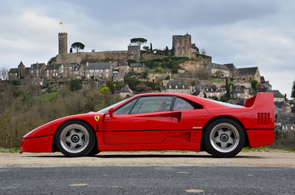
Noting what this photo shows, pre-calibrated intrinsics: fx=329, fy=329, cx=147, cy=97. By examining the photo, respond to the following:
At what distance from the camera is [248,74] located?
147 metres

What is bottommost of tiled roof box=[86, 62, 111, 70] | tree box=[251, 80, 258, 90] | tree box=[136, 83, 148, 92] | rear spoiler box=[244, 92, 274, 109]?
rear spoiler box=[244, 92, 274, 109]

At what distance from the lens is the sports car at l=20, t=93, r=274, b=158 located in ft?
21.2

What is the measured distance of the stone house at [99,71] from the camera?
124 m

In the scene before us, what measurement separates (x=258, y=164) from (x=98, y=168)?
8.36 feet

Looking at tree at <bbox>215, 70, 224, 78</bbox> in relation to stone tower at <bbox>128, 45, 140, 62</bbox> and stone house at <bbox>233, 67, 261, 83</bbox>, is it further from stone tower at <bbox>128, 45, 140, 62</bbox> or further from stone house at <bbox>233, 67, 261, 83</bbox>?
stone tower at <bbox>128, 45, 140, 62</bbox>

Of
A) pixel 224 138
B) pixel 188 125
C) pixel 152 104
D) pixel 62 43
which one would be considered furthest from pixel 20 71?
pixel 224 138

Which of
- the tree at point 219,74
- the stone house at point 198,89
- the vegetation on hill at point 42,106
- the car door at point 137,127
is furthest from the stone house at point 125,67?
the car door at point 137,127

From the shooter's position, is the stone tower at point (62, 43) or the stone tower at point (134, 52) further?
the stone tower at point (62, 43)

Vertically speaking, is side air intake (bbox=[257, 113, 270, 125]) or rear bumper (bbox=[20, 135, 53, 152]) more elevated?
side air intake (bbox=[257, 113, 270, 125])

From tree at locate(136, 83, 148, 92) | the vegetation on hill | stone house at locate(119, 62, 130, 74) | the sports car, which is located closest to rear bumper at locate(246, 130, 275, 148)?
the sports car

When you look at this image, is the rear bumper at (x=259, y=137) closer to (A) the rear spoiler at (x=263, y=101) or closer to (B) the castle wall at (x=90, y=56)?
(A) the rear spoiler at (x=263, y=101)

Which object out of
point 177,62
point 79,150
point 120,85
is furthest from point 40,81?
point 79,150

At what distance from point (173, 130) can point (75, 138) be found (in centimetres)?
198

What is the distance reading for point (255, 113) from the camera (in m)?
6.52
